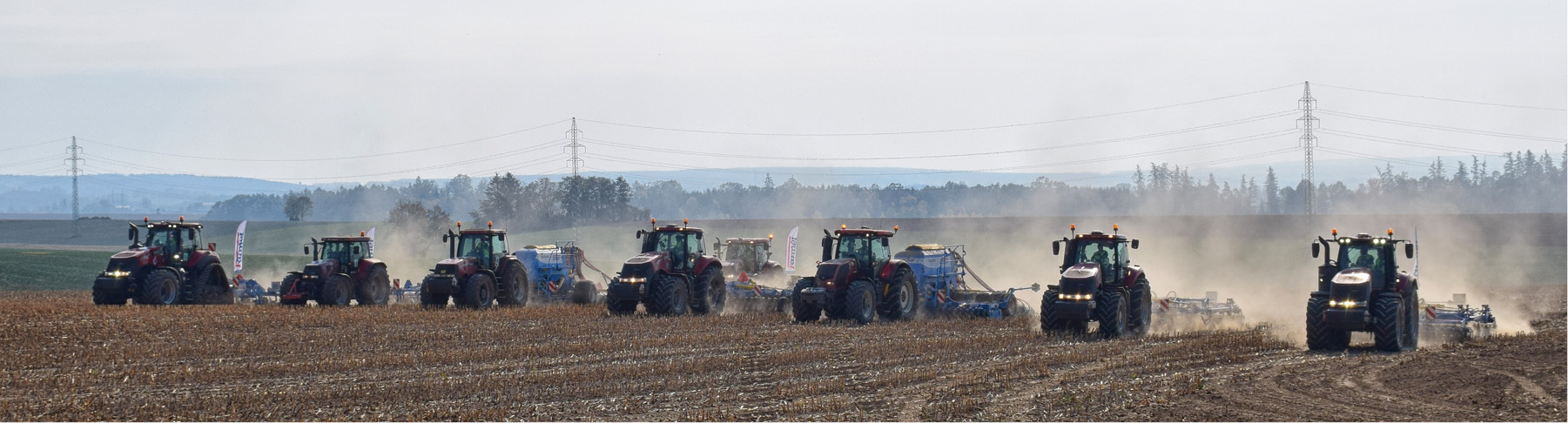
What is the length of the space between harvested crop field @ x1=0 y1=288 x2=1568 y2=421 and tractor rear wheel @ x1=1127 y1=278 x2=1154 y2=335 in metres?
1.33

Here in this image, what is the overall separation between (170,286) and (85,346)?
1247 cm

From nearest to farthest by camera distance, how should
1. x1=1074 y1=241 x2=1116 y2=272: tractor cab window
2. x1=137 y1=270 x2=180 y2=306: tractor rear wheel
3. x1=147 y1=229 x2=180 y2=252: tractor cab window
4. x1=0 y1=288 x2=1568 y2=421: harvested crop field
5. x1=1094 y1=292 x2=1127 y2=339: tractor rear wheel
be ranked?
x1=0 y1=288 x2=1568 y2=421: harvested crop field < x1=1094 y1=292 x2=1127 y2=339: tractor rear wheel < x1=1074 y1=241 x2=1116 y2=272: tractor cab window < x1=137 y1=270 x2=180 y2=306: tractor rear wheel < x1=147 y1=229 x2=180 y2=252: tractor cab window

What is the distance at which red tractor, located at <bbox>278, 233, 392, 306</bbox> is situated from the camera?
3117cm

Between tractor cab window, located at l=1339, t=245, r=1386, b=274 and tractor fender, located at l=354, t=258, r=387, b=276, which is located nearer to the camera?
tractor cab window, located at l=1339, t=245, r=1386, b=274

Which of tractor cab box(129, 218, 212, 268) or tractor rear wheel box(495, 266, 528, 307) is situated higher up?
tractor cab box(129, 218, 212, 268)

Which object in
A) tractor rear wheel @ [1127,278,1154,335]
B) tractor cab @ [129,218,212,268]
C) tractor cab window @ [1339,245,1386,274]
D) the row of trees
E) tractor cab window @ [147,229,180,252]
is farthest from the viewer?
the row of trees

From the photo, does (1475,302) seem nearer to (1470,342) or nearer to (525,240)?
(1470,342)

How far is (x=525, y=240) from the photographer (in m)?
78.4

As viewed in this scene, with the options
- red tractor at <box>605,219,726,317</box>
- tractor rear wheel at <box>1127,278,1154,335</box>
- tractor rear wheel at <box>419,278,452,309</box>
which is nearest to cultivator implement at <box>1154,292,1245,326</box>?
tractor rear wheel at <box>1127,278,1154,335</box>

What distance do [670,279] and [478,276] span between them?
5618 mm

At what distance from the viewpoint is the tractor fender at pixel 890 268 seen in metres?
25.9

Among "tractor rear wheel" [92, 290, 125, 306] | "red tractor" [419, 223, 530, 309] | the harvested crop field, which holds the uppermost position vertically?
"red tractor" [419, 223, 530, 309]

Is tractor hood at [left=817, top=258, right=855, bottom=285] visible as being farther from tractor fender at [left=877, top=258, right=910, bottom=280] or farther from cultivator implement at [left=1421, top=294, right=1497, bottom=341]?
cultivator implement at [left=1421, top=294, right=1497, bottom=341]

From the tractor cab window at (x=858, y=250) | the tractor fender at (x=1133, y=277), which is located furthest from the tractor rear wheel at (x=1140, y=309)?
the tractor cab window at (x=858, y=250)
